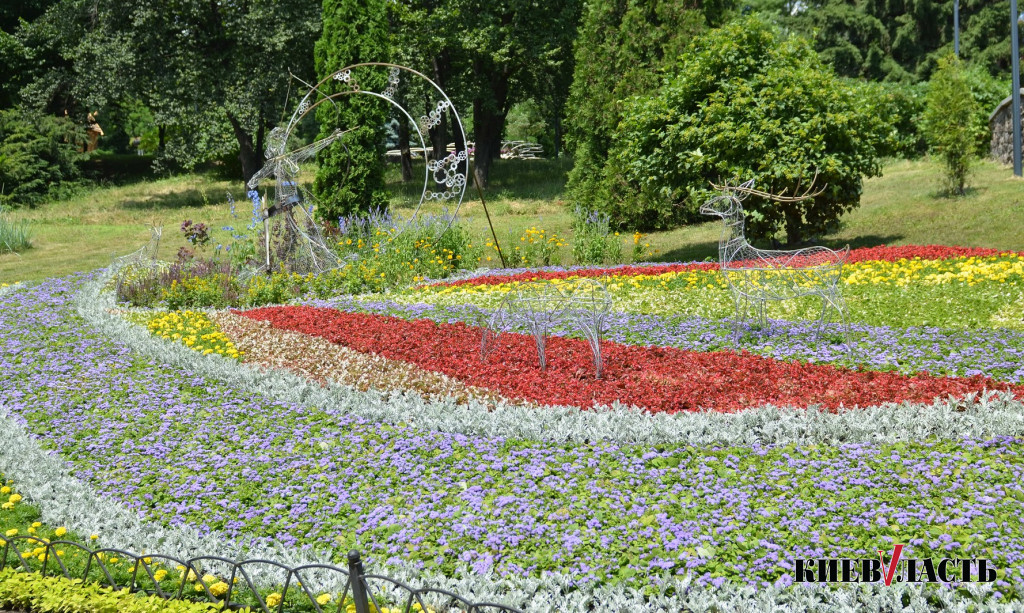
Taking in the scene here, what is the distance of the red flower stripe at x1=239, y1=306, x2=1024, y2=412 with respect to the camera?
17.2 feet

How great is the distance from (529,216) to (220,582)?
17116mm

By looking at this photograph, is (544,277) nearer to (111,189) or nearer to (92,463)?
(92,463)

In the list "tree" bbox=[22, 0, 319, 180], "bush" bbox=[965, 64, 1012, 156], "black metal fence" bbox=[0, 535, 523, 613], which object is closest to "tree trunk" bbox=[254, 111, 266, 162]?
"tree" bbox=[22, 0, 319, 180]

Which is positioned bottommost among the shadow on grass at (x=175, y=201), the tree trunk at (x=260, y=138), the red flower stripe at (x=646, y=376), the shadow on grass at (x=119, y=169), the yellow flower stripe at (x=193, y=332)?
the yellow flower stripe at (x=193, y=332)

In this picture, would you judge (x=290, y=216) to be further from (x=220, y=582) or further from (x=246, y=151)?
(x=246, y=151)

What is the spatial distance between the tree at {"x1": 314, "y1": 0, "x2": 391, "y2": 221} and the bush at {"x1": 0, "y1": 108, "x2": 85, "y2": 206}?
13.4 m

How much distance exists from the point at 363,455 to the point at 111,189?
27.7 metres

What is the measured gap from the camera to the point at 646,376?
232 inches

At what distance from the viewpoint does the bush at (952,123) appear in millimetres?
15062

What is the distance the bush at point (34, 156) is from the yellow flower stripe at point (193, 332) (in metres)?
17.8

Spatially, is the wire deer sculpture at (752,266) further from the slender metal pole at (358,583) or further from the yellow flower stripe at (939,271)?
the slender metal pole at (358,583)

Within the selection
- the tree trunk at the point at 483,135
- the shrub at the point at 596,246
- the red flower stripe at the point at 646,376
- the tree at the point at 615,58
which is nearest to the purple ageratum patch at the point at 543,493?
the red flower stripe at the point at 646,376

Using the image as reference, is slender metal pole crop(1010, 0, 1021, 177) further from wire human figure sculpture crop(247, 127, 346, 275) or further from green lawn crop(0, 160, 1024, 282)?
wire human figure sculpture crop(247, 127, 346, 275)

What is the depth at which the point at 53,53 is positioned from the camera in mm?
28297
